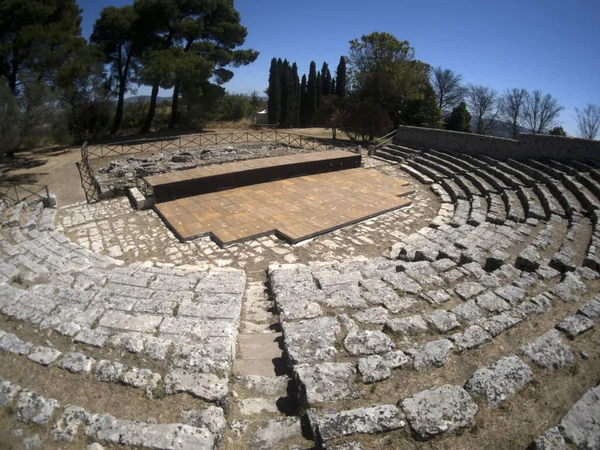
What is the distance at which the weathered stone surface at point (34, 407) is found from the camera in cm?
326

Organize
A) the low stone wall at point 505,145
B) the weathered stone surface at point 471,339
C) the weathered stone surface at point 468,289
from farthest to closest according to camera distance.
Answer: the low stone wall at point 505,145
the weathered stone surface at point 468,289
the weathered stone surface at point 471,339

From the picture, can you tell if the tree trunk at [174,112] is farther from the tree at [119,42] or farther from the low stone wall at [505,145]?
the low stone wall at [505,145]

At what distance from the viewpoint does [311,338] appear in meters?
4.50

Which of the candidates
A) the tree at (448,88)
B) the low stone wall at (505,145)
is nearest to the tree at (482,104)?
the tree at (448,88)

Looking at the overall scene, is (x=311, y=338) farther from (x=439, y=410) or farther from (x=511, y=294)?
(x=511, y=294)

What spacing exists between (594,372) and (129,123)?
31396 millimetres

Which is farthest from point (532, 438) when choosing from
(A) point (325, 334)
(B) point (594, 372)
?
(A) point (325, 334)

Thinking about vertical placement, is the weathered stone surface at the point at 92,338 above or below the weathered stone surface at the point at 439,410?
below

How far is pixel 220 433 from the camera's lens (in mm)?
3283

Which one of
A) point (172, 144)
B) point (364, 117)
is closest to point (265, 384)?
point (172, 144)

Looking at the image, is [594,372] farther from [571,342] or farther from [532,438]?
[532,438]

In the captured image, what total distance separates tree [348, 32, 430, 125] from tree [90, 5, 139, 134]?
1521cm

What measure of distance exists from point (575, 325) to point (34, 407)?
6.23 m

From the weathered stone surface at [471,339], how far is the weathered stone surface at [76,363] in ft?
14.4
